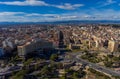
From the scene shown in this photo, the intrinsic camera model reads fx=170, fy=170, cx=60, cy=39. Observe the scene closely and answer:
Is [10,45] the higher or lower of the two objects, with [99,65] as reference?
higher

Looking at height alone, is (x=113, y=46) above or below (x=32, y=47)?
below

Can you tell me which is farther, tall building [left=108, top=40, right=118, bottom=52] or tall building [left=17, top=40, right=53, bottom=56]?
tall building [left=108, top=40, right=118, bottom=52]

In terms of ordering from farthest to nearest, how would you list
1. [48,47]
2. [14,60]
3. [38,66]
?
[48,47]
[14,60]
[38,66]

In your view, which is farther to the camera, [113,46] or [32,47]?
[113,46]

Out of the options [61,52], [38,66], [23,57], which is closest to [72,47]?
[61,52]

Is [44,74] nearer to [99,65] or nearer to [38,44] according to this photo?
[99,65]

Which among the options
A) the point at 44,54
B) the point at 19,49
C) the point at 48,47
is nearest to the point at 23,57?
the point at 19,49

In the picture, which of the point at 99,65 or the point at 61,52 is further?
the point at 61,52

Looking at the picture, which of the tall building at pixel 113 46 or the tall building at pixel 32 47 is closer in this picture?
the tall building at pixel 32 47

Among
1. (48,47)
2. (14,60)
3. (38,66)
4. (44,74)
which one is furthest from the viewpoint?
(48,47)
